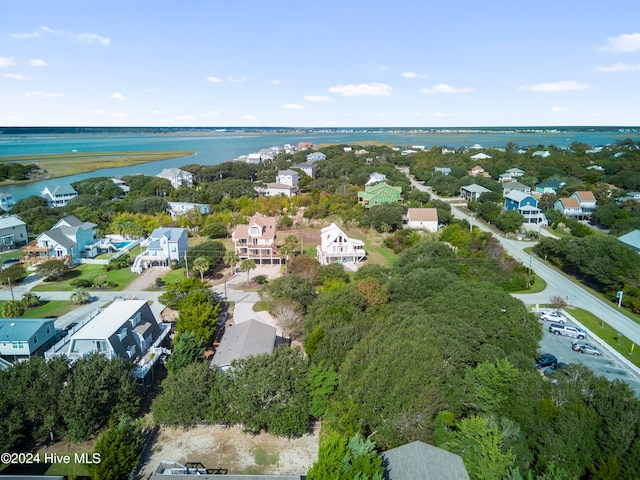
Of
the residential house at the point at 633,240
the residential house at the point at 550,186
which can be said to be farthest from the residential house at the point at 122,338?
the residential house at the point at 550,186

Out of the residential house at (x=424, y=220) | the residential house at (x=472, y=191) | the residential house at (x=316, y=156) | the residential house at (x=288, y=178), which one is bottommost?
the residential house at (x=424, y=220)

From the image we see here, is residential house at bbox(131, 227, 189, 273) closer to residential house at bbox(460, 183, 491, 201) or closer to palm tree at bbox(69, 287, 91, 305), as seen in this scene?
palm tree at bbox(69, 287, 91, 305)

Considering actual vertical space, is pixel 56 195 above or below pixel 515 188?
below

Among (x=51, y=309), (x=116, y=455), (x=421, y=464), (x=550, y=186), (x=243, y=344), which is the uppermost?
(x=550, y=186)

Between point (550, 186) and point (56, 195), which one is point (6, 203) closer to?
point (56, 195)

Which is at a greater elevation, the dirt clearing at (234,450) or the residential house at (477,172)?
the residential house at (477,172)

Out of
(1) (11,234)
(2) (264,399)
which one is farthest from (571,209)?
(1) (11,234)

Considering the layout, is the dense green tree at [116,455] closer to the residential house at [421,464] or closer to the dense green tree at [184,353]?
the dense green tree at [184,353]

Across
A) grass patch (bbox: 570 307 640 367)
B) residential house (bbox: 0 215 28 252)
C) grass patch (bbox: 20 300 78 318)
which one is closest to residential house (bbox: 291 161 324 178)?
residential house (bbox: 0 215 28 252)
